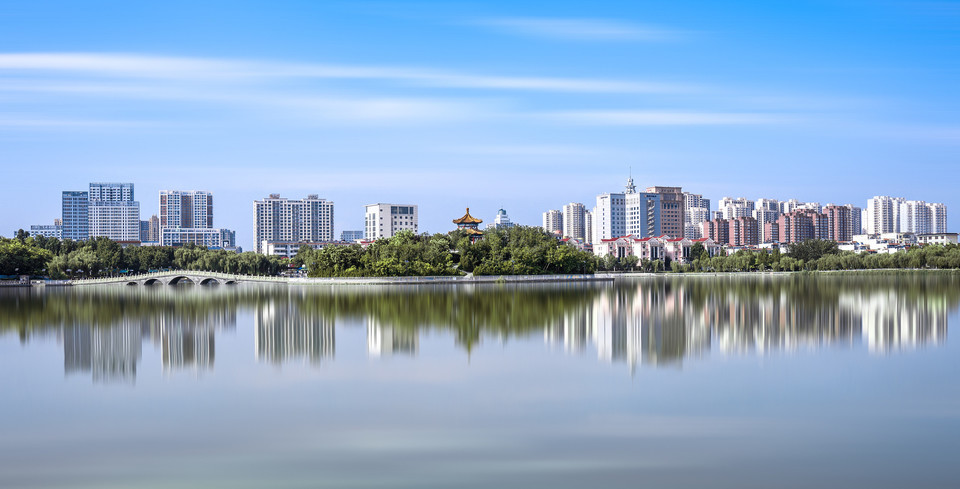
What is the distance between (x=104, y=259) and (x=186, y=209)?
9485 centimetres

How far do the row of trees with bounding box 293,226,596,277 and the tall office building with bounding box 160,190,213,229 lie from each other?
107 m

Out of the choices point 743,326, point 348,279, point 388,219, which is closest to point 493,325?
point 743,326

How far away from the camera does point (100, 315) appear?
81.6 ft

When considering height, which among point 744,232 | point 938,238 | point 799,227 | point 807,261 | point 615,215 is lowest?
point 807,261

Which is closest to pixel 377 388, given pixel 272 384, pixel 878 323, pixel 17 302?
pixel 272 384

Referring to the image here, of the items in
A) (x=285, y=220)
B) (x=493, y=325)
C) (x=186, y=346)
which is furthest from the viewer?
(x=285, y=220)

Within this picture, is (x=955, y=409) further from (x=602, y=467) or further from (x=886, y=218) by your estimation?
(x=886, y=218)

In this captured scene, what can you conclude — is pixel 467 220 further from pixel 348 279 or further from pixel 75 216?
pixel 75 216

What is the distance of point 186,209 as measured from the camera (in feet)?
500

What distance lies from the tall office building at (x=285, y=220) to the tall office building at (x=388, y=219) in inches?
1233

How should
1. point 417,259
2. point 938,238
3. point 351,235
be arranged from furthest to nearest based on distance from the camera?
1. point 351,235
2. point 938,238
3. point 417,259

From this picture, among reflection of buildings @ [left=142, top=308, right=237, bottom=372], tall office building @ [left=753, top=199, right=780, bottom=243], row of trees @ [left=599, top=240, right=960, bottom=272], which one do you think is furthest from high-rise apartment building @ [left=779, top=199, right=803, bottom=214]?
reflection of buildings @ [left=142, top=308, right=237, bottom=372]

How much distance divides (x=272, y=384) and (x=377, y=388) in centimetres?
154

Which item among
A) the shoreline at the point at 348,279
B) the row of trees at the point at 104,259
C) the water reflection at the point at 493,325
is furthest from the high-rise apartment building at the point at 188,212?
the water reflection at the point at 493,325
